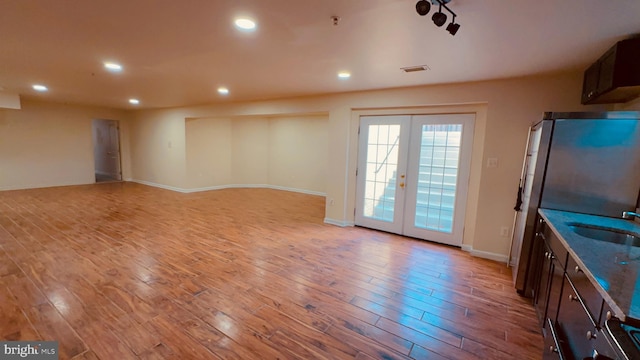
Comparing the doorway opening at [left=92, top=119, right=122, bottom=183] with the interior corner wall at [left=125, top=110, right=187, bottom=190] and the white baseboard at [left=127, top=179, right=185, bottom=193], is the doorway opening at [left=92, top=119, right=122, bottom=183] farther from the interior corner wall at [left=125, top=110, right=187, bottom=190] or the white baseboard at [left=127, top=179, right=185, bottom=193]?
the white baseboard at [left=127, top=179, right=185, bottom=193]

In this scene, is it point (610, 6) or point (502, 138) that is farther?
point (502, 138)

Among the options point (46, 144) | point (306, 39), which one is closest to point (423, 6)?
point (306, 39)

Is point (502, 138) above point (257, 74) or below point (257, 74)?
below

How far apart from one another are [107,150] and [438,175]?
437 inches

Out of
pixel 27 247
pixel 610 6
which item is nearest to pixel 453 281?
pixel 610 6

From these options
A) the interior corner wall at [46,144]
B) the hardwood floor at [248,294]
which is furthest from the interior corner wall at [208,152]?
the interior corner wall at [46,144]

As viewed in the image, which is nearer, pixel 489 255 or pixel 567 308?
pixel 567 308

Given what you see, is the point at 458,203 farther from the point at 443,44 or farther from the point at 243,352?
the point at 243,352

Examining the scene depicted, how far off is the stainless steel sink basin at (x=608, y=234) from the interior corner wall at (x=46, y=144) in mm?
11113

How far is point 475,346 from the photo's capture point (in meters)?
2.05

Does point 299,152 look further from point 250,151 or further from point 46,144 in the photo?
point 46,144

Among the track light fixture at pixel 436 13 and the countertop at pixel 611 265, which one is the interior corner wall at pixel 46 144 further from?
the countertop at pixel 611 265

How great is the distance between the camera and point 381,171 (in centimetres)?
463

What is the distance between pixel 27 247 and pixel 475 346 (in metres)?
5.22
